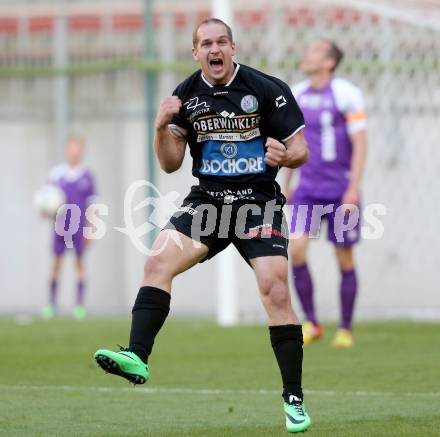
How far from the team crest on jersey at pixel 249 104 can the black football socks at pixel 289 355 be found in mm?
1091

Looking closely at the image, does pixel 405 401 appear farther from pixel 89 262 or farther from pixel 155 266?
pixel 89 262

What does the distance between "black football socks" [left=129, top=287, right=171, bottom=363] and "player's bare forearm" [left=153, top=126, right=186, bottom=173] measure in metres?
0.67

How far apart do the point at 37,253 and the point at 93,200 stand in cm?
192

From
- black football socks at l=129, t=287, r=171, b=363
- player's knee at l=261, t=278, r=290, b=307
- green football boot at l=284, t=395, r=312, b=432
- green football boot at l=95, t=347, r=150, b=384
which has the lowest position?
green football boot at l=284, t=395, r=312, b=432

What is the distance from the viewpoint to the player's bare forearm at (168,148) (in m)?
6.21

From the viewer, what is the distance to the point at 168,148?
6273 millimetres

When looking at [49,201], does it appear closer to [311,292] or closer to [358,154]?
[311,292]

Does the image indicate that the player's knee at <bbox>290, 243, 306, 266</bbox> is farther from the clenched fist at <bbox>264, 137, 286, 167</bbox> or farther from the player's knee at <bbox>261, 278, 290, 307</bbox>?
the clenched fist at <bbox>264, 137, 286, 167</bbox>

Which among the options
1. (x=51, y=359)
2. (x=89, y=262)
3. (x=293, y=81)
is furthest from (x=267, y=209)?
(x=89, y=262)

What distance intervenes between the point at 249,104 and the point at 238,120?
97mm

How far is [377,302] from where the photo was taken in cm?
1471

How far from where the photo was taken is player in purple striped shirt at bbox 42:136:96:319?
53.2 ft

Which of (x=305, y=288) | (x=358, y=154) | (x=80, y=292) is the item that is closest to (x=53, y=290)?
(x=80, y=292)

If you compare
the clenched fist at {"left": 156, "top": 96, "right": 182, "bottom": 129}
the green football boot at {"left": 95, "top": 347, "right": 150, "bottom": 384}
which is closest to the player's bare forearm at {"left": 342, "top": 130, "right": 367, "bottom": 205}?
the clenched fist at {"left": 156, "top": 96, "right": 182, "bottom": 129}
